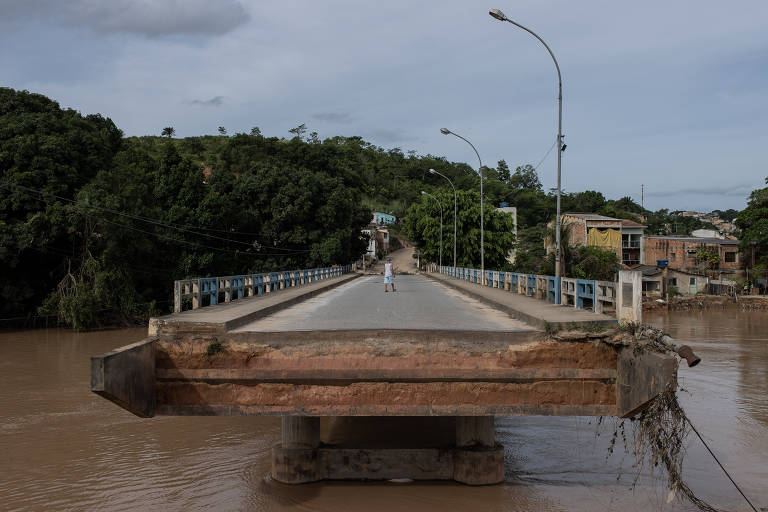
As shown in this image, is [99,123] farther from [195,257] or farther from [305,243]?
[305,243]

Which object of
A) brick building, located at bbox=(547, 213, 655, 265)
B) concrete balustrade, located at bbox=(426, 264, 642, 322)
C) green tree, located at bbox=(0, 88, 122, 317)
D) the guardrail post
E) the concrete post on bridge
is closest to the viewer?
the concrete post on bridge

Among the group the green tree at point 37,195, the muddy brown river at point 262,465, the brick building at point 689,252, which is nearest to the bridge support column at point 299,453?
the muddy brown river at point 262,465

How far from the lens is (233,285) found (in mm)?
16328

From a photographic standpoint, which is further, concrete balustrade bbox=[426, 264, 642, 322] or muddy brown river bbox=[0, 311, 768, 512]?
muddy brown river bbox=[0, 311, 768, 512]

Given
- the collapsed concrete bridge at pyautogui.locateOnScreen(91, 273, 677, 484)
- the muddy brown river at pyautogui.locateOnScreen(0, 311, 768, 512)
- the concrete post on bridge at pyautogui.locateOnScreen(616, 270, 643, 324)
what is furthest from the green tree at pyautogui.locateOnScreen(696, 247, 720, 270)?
the collapsed concrete bridge at pyautogui.locateOnScreen(91, 273, 677, 484)

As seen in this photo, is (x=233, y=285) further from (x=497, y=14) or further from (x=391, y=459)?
(x=497, y=14)

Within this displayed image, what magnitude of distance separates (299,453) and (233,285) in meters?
7.48

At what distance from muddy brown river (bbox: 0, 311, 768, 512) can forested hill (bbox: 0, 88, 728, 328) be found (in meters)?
11.8

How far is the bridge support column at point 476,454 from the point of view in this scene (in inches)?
379

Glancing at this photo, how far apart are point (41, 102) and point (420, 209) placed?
32.8 m

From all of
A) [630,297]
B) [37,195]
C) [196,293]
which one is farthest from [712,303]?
[196,293]

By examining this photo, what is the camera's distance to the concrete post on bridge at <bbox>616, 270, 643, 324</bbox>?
7.96 metres

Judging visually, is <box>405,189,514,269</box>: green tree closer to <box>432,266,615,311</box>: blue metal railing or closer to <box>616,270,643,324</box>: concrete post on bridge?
<box>432,266,615,311</box>: blue metal railing

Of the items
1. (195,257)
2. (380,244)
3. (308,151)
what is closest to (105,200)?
(195,257)
